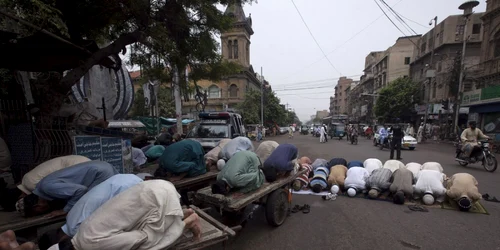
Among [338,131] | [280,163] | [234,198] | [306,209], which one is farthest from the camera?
[338,131]

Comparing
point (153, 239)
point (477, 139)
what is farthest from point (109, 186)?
point (477, 139)

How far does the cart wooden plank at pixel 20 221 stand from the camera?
2.49 meters

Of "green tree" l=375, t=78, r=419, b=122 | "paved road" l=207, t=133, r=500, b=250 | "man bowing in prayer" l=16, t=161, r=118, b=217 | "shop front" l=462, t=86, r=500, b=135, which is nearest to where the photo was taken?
"man bowing in prayer" l=16, t=161, r=118, b=217

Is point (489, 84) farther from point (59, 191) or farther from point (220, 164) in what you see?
point (59, 191)

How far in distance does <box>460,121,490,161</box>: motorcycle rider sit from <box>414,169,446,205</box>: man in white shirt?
15.7 feet

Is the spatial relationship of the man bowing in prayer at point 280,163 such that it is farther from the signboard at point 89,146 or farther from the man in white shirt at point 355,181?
the signboard at point 89,146

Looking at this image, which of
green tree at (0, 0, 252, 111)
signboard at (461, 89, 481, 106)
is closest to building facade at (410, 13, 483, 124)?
signboard at (461, 89, 481, 106)

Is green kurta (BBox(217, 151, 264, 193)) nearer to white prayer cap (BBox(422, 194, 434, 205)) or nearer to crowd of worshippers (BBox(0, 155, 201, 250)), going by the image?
crowd of worshippers (BBox(0, 155, 201, 250))

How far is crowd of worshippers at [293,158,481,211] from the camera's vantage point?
15.0 ft

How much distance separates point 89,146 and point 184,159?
1691 mm

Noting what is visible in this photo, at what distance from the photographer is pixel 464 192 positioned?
446cm

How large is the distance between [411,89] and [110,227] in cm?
3510

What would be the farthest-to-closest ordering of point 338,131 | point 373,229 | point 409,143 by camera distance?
point 338,131 < point 409,143 < point 373,229

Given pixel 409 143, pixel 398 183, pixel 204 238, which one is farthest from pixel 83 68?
pixel 409 143
